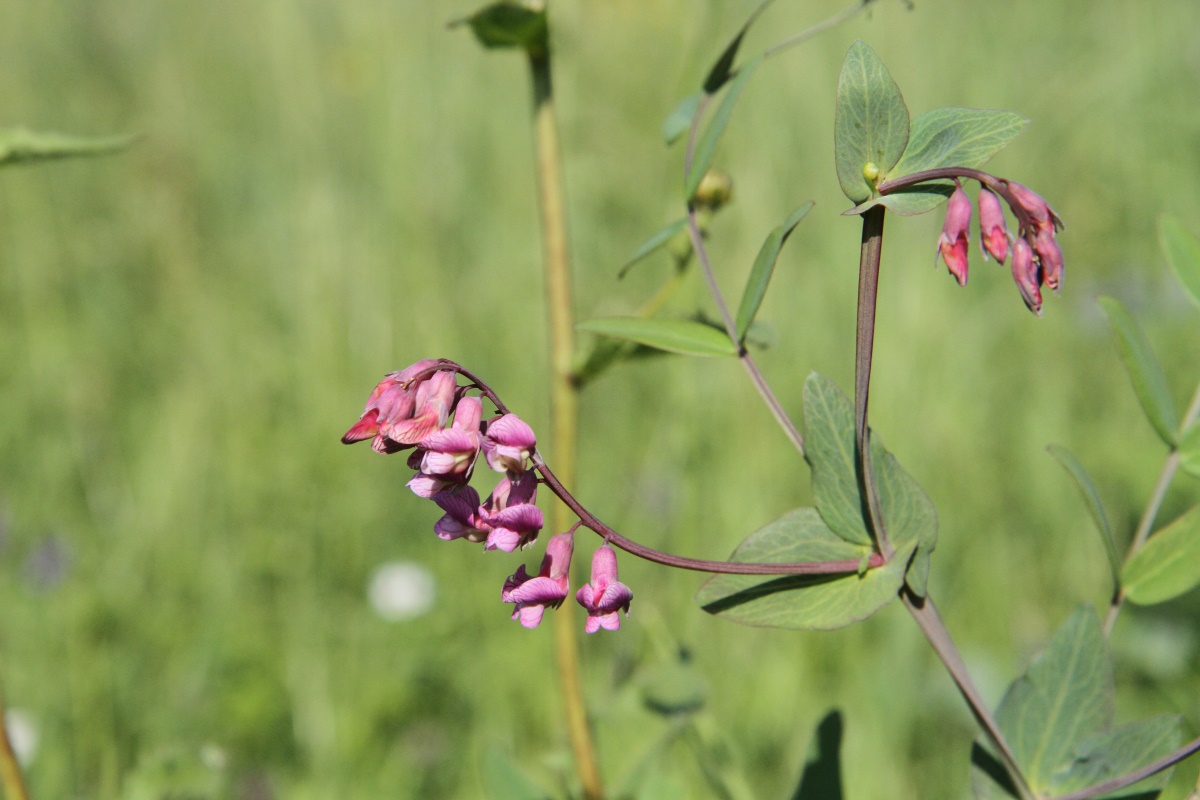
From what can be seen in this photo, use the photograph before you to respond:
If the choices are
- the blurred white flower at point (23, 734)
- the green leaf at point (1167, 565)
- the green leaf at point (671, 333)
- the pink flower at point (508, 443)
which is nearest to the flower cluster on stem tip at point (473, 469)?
the pink flower at point (508, 443)

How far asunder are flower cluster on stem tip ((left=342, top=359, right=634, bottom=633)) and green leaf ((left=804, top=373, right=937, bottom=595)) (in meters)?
0.20

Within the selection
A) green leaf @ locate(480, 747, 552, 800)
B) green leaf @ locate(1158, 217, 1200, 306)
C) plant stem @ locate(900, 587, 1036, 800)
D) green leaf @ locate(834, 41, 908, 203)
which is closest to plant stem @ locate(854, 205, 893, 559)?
green leaf @ locate(834, 41, 908, 203)

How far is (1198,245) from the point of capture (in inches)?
43.6

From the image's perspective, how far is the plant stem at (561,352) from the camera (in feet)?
4.10

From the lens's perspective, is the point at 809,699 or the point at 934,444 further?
the point at 934,444

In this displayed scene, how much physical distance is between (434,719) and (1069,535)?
4.79 feet

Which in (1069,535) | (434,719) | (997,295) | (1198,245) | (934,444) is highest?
(1198,245)

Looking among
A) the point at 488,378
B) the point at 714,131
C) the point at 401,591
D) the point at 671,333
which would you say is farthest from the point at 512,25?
the point at 488,378

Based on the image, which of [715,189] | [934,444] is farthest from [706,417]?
[715,189]

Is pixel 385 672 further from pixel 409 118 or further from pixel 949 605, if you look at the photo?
pixel 409 118

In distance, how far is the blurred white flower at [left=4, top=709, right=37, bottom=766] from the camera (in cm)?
183

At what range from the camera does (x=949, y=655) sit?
82 centimetres

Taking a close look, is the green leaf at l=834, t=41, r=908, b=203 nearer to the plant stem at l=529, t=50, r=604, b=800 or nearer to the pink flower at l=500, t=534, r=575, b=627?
the pink flower at l=500, t=534, r=575, b=627

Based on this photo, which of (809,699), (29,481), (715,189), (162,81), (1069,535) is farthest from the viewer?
(162,81)
